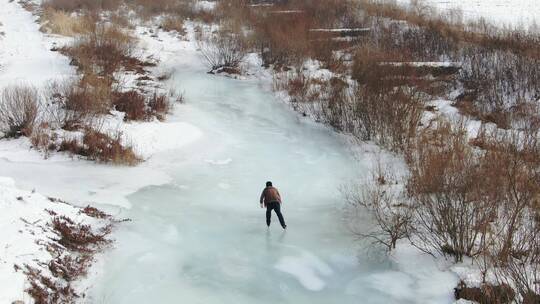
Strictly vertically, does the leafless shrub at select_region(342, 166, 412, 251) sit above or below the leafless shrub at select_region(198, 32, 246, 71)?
below

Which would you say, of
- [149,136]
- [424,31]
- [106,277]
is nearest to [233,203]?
[106,277]

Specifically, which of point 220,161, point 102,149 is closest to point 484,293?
point 220,161

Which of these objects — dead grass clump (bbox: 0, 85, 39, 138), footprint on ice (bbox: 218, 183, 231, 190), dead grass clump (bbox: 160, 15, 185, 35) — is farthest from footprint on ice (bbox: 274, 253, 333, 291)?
dead grass clump (bbox: 160, 15, 185, 35)

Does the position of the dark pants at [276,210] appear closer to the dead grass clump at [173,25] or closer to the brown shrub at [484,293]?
the brown shrub at [484,293]

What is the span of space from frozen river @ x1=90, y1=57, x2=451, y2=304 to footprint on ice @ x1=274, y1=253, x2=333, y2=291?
0.02m

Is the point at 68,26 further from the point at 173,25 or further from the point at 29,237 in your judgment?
the point at 29,237

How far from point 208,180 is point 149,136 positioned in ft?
11.0

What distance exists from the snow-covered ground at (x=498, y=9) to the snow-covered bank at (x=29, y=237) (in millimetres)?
21707

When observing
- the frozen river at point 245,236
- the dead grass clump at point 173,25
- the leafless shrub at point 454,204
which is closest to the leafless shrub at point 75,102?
the frozen river at point 245,236

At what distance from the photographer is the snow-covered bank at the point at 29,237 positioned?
6.25m

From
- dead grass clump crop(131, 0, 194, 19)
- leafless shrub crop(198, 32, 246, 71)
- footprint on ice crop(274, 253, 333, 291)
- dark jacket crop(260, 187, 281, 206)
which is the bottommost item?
footprint on ice crop(274, 253, 333, 291)

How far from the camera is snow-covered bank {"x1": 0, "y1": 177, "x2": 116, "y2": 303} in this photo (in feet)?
20.5

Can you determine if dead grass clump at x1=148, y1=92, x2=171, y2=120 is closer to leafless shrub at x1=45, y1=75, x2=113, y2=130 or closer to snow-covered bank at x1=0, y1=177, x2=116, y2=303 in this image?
leafless shrub at x1=45, y1=75, x2=113, y2=130

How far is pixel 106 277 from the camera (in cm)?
753
